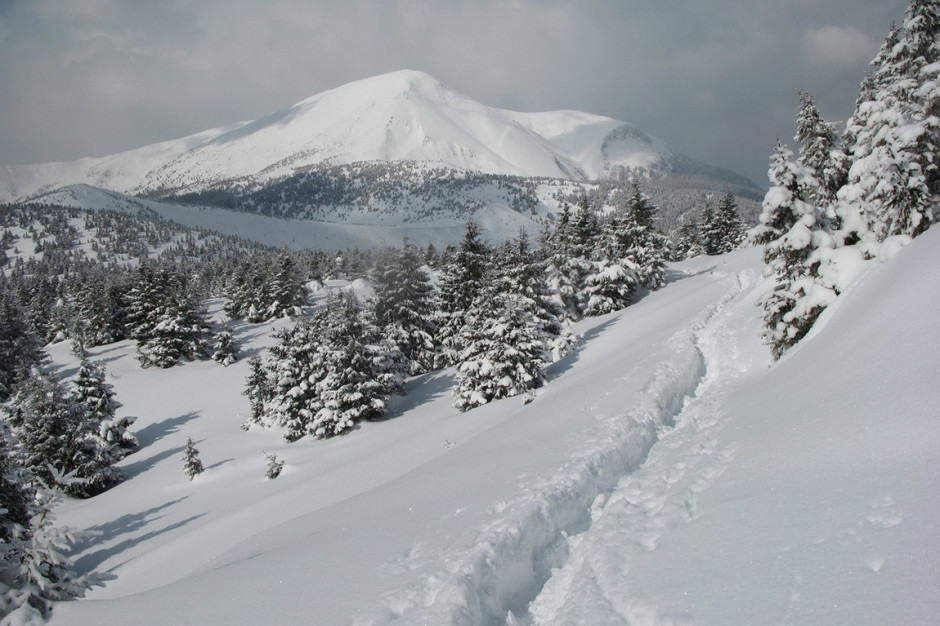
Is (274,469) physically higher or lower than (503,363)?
lower

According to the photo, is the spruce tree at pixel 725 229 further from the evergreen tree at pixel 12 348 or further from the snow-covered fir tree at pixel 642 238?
the evergreen tree at pixel 12 348

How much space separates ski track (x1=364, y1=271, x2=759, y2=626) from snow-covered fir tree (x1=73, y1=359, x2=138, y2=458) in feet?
110

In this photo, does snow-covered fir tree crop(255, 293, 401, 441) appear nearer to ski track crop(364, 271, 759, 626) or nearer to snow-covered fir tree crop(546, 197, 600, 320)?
snow-covered fir tree crop(546, 197, 600, 320)

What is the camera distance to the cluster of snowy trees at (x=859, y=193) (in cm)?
1334

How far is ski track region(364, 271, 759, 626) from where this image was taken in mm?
5645

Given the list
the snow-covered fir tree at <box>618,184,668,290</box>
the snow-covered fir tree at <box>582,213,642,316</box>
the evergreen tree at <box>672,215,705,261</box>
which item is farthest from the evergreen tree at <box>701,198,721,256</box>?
the snow-covered fir tree at <box>582,213,642,316</box>

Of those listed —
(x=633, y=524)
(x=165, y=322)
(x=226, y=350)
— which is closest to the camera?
(x=633, y=524)

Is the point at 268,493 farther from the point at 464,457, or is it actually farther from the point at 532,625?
the point at 532,625

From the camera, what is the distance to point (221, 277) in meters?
104

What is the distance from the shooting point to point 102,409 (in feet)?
108

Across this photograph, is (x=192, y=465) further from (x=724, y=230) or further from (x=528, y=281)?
(x=724, y=230)

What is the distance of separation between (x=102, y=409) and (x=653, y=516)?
38.9 metres

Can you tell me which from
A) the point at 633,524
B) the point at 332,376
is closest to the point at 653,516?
the point at 633,524

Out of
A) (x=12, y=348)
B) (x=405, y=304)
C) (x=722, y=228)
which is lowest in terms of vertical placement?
(x=722, y=228)
